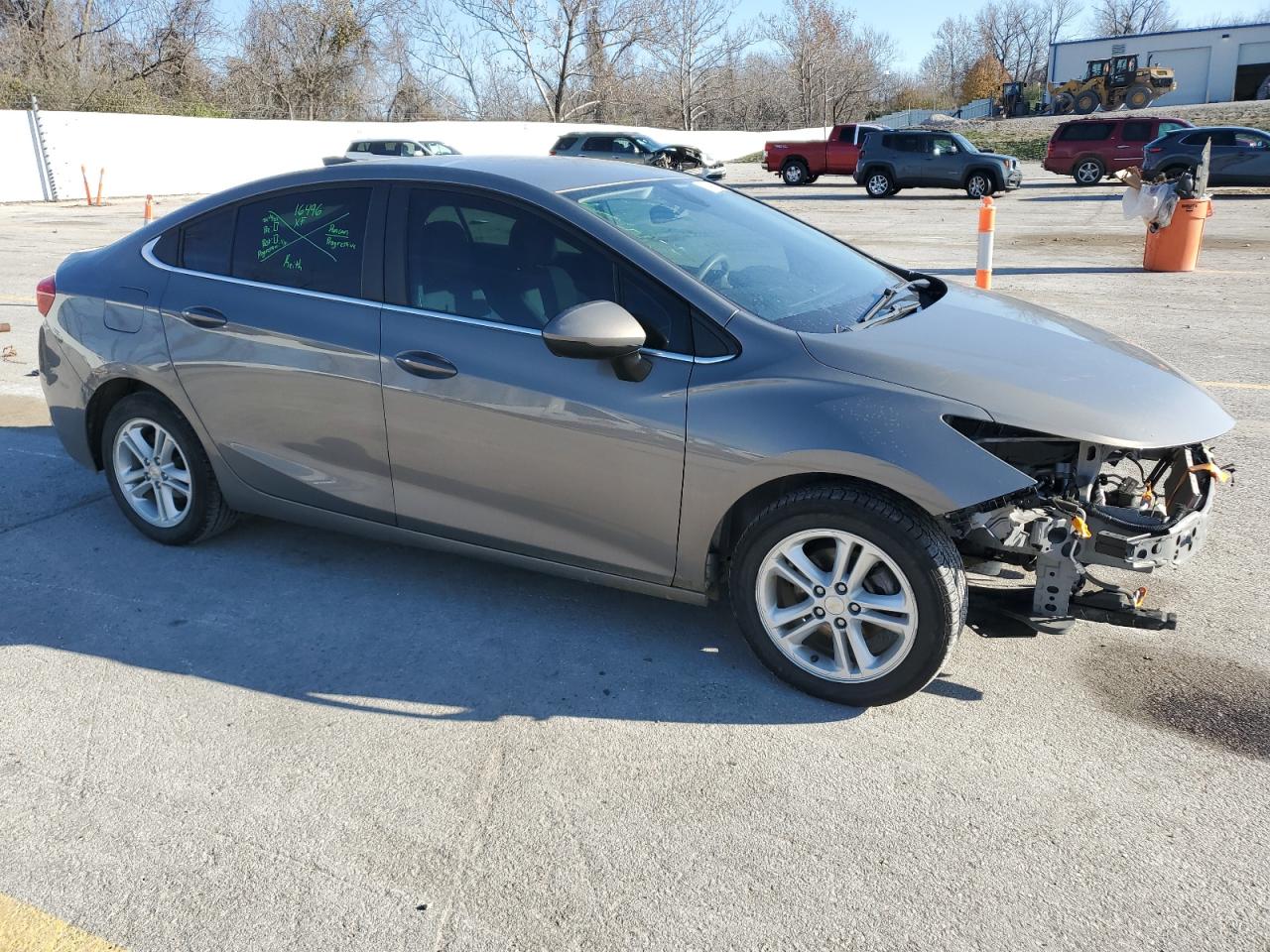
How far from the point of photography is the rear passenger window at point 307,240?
4.18 m

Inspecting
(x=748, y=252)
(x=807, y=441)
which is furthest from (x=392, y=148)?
(x=807, y=441)

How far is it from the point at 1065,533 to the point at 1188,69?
80544mm

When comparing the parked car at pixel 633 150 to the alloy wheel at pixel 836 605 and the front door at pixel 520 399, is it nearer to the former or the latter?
the front door at pixel 520 399

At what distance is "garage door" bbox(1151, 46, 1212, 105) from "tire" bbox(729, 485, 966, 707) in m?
77.6

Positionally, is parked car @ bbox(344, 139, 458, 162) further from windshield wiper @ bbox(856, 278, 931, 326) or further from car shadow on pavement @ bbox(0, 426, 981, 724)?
windshield wiper @ bbox(856, 278, 931, 326)

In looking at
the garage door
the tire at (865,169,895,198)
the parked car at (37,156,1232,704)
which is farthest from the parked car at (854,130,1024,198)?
the garage door

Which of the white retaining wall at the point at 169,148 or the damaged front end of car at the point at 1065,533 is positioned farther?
the white retaining wall at the point at 169,148

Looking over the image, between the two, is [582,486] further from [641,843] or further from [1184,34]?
[1184,34]

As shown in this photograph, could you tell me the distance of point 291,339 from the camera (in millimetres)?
4199

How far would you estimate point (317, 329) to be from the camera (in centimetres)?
414

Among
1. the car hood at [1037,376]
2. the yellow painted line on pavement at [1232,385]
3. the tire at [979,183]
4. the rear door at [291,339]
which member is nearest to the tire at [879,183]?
the tire at [979,183]

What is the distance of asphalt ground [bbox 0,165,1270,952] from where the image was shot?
2.60 meters

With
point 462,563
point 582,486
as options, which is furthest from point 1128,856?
point 462,563

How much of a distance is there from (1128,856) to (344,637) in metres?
2.68
